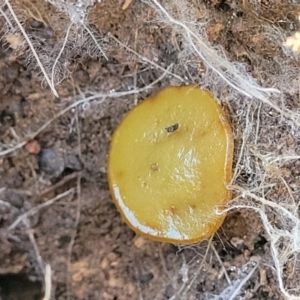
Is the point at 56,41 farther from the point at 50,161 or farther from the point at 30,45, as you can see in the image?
the point at 50,161

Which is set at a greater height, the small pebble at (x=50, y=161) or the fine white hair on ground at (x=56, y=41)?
the fine white hair on ground at (x=56, y=41)

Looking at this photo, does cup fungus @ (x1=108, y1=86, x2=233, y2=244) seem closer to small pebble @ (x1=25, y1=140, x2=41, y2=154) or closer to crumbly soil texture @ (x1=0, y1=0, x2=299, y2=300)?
crumbly soil texture @ (x1=0, y1=0, x2=299, y2=300)

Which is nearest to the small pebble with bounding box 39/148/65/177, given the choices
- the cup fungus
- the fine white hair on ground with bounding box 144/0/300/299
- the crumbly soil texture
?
the crumbly soil texture

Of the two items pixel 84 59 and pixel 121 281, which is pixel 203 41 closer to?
pixel 84 59

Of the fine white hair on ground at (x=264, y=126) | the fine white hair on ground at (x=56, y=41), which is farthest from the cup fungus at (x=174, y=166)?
the fine white hair on ground at (x=56, y=41)

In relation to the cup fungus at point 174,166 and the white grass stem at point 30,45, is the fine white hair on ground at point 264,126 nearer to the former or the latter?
the cup fungus at point 174,166
